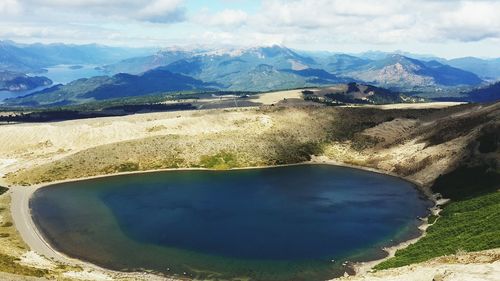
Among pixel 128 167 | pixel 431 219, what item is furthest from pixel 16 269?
pixel 128 167

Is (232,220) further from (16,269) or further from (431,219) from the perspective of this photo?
(16,269)

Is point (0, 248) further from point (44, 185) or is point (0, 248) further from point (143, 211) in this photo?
point (44, 185)

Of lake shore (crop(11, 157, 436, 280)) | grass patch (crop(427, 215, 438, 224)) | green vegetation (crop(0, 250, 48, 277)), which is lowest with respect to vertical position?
grass patch (crop(427, 215, 438, 224))

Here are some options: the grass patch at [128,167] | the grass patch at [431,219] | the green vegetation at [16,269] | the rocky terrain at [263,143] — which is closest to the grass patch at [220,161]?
the rocky terrain at [263,143]

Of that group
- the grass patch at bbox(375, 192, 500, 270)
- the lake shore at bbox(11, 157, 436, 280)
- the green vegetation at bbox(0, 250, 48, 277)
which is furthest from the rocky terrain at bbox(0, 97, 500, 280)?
the green vegetation at bbox(0, 250, 48, 277)

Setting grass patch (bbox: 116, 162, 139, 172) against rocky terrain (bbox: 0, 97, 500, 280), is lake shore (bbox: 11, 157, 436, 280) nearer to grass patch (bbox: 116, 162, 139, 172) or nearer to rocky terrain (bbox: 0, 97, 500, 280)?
rocky terrain (bbox: 0, 97, 500, 280)

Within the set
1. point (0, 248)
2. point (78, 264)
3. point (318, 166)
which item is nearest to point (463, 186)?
point (318, 166)
